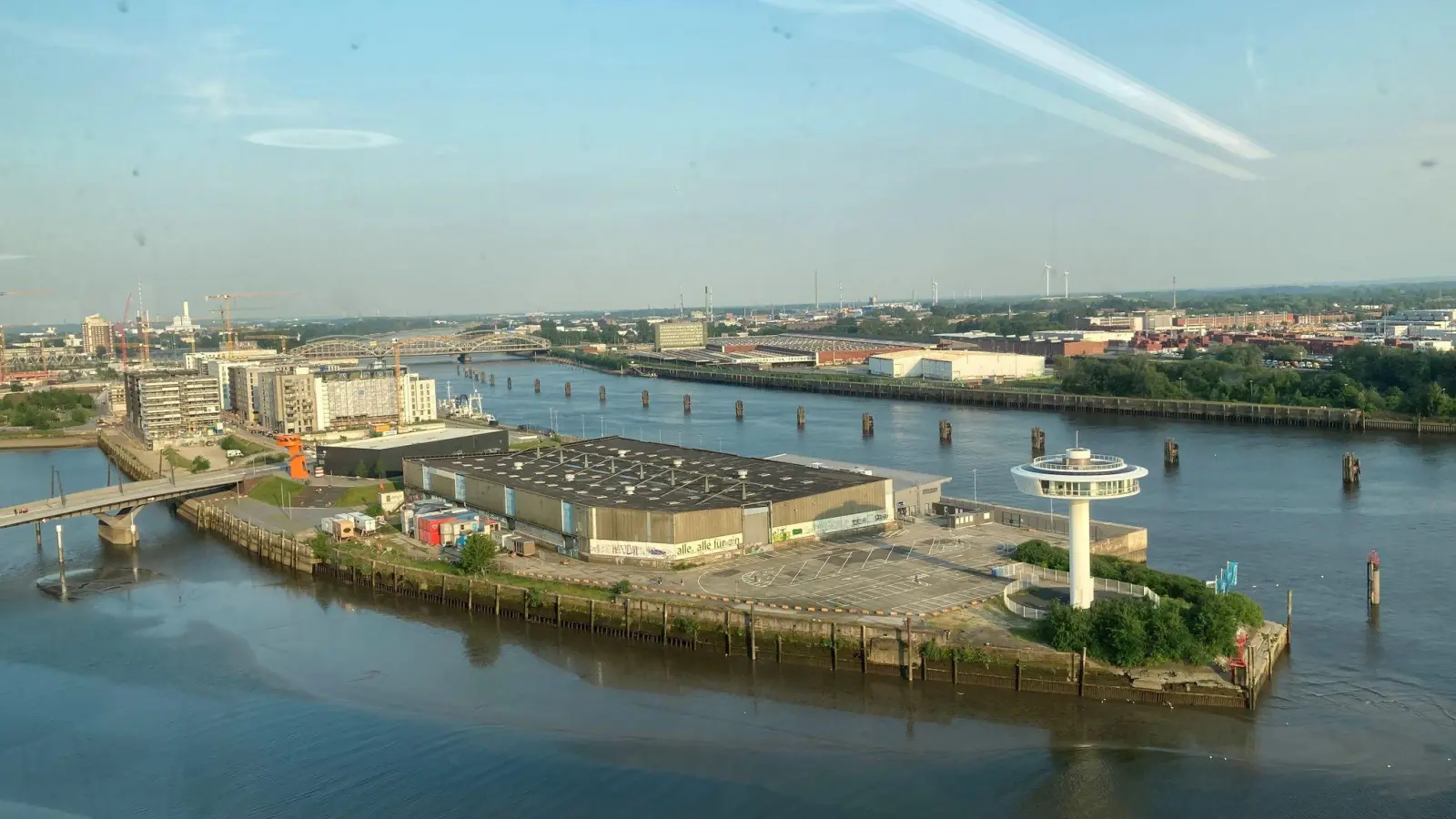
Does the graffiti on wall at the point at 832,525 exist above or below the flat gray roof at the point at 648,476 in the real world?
below

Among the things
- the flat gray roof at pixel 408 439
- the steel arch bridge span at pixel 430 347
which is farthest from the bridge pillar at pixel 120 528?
the steel arch bridge span at pixel 430 347

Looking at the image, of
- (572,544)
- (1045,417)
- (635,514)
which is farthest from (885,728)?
(1045,417)

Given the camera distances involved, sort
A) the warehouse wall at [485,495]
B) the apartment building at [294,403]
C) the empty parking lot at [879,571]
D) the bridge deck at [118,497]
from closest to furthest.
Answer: the empty parking lot at [879,571] → the warehouse wall at [485,495] → the bridge deck at [118,497] → the apartment building at [294,403]

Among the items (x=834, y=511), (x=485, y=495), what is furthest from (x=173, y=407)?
(x=834, y=511)

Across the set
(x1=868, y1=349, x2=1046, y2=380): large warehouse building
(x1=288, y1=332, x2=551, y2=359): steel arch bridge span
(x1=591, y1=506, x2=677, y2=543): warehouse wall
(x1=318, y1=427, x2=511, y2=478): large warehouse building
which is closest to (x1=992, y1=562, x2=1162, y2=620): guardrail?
(x1=591, y1=506, x2=677, y2=543): warehouse wall

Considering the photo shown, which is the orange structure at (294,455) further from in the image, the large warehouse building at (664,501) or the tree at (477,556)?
the tree at (477,556)

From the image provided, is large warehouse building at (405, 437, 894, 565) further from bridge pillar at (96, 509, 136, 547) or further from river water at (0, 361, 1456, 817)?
bridge pillar at (96, 509, 136, 547)
